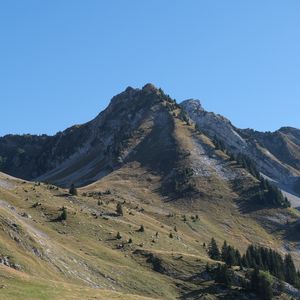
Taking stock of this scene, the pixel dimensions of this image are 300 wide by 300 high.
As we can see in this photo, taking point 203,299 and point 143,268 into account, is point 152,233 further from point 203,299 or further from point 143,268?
point 203,299

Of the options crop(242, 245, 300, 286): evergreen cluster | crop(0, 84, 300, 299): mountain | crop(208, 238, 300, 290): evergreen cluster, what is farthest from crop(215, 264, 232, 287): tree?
crop(242, 245, 300, 286): evergreen cluster

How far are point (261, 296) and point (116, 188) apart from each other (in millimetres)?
110993

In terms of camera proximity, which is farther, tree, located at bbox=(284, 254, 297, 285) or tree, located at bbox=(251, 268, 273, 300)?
tree, located at bbox=(284, 254, 297, 285)

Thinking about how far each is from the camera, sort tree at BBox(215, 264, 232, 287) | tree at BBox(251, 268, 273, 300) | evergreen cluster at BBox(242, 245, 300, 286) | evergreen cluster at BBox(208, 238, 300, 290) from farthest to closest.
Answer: evergreen cluster at BBox(242, 245, 300, 286), evergreen cluster at BBox(208, 238, 300, 290), tree at BBox(215, 264, 232, 287), tree at BBox(251, 268, 273, 300)

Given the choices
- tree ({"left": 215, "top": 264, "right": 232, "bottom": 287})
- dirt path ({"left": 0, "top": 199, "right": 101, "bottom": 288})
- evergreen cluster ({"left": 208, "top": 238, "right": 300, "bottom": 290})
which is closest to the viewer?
dirt path ({"left": 0, "top": 199, "right": 101, "bottom": 288})

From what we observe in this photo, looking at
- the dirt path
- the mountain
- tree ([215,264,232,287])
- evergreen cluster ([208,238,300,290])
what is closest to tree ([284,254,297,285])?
evergreen cluster ([208,238,300,290])

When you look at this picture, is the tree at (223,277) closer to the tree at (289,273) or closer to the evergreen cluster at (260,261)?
the evergreen cluster at (260,261)

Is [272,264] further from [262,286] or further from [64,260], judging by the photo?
[64,260]

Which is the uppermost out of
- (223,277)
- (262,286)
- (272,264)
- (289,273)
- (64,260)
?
(272,264)

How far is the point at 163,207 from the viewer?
17688cm

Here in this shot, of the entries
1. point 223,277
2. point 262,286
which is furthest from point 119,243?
point 262,286

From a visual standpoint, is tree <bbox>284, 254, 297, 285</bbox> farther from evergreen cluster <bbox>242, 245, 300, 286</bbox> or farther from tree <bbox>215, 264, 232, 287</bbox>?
tree <bbox>215, 264, 232, 287</bbox>

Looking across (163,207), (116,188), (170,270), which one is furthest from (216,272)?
(116,188)

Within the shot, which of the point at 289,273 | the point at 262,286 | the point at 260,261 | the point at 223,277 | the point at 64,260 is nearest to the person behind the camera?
the point at 64,260
